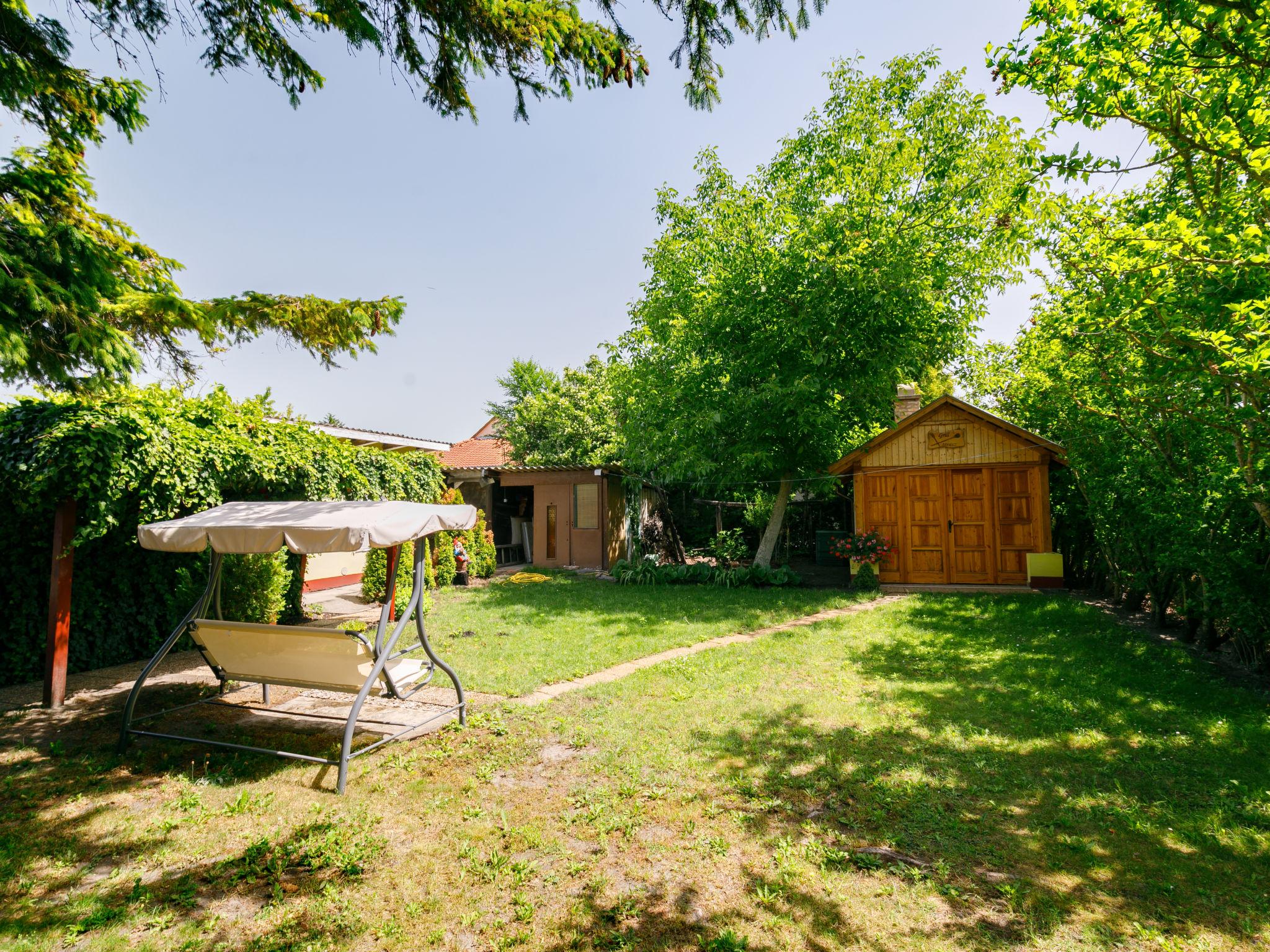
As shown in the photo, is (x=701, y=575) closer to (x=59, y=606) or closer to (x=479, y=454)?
(x=59, y=606)

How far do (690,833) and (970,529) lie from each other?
12252 millimetres

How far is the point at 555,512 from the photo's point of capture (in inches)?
738

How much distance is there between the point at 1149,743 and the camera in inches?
188

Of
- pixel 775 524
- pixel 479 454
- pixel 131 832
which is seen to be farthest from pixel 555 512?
pixel 131 832

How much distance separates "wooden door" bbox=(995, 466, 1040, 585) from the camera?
509 inches

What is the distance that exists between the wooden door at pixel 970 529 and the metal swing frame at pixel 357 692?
11.8 metres

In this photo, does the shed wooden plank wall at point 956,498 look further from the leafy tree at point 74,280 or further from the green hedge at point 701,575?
the leafy tree at point 74,280

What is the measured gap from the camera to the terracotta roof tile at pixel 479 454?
24.5 metres

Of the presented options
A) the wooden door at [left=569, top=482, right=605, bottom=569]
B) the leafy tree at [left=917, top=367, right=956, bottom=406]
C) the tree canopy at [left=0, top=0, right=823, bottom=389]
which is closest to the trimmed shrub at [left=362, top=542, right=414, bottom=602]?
the tree canopy at [left=0, top=0, right=823, bottom=389]

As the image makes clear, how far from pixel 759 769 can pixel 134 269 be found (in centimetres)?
810

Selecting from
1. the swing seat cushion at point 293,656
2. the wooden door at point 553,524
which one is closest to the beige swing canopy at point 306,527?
the swing seat cushion at point 293,656

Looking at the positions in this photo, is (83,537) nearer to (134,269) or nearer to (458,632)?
(134,269)

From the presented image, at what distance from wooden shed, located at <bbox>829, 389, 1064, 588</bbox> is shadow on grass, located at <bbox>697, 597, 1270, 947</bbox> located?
610cm

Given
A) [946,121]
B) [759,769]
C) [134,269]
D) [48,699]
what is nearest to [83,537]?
[48,699]
